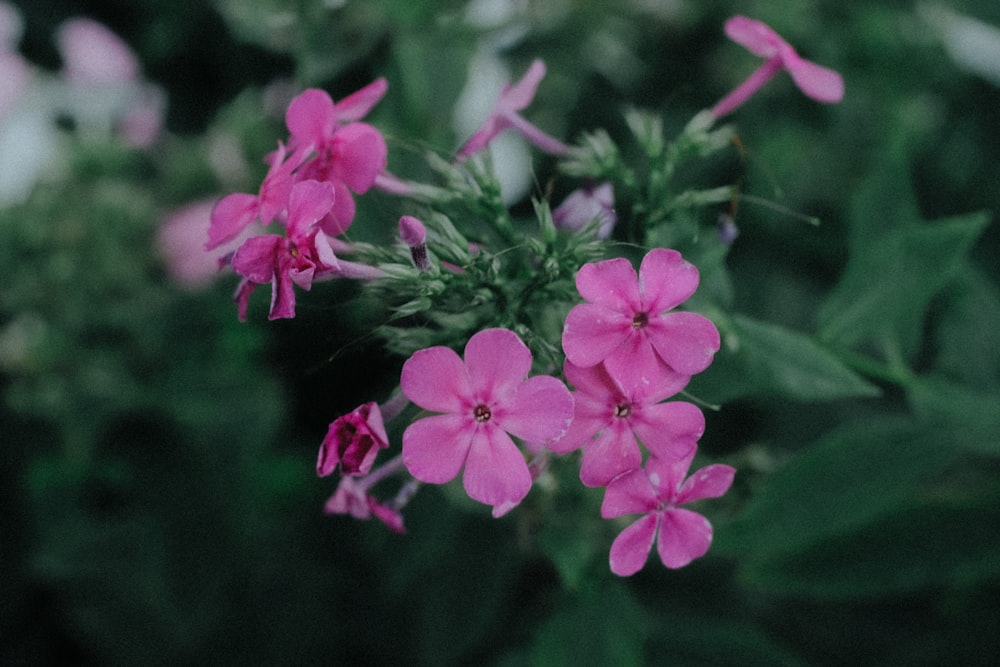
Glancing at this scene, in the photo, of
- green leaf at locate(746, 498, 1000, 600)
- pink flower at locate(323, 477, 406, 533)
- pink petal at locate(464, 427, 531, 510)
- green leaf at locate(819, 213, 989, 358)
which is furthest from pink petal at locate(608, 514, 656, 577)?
green leaf at locate(746, 498, 1000, 600)

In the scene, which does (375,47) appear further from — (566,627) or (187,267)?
(566,627)

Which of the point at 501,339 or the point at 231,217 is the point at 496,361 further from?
the point at 231,217

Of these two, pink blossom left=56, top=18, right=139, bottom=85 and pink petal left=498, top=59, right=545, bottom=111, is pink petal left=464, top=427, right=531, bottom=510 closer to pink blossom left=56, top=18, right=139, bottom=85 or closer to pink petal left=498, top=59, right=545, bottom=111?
pink petal left=498, top=59, right=545, bottom=111

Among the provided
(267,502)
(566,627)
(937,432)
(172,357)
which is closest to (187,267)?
(172,357)

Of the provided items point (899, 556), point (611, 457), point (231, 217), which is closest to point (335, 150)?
point (231, 217)

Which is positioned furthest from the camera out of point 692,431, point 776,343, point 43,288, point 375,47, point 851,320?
point 43,288

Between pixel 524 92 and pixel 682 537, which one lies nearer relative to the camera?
pixel 682 537
